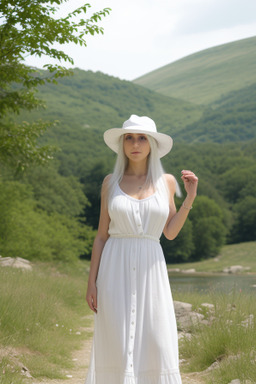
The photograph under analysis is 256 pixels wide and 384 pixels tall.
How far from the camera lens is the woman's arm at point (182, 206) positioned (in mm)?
3898

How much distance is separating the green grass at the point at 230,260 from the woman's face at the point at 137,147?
54205 millimetres

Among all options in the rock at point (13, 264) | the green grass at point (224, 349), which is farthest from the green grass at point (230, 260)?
the green grass at point (224, 349)

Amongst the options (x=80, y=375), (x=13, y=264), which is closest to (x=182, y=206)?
(x=80, y=375)

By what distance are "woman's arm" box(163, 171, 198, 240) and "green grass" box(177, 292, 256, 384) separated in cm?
169

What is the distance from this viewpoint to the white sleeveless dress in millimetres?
3664

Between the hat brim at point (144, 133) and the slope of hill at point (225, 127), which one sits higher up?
the slope of hill at point (225, 127)

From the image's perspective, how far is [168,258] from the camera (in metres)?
66.1

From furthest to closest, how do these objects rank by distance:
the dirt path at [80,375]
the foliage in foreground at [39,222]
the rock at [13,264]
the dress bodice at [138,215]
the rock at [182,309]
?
1. the foliage in foreground at [39,222]
2. the rock at [13,264]
3. the rock at [182,309]
4. the dirt path at [80,375]
5. the dress bodice at [138,215]

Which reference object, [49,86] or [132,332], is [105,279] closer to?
[132,332]

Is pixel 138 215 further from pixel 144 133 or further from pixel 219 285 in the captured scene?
pixel 219 285

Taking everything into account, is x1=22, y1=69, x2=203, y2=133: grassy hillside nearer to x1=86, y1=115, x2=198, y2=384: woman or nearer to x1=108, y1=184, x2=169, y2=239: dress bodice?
x1=86, y1=115, x2=198, y2=384: woman

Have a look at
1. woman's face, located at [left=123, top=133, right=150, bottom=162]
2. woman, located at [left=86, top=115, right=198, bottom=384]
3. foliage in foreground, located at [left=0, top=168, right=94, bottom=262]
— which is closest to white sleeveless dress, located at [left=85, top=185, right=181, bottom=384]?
woman, located at [left=86, top=115, right=198, bottom=384]

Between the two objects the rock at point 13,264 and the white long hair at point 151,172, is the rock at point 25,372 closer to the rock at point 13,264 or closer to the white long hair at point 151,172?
the white long hair at point 151,172

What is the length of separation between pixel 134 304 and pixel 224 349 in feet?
8.83
